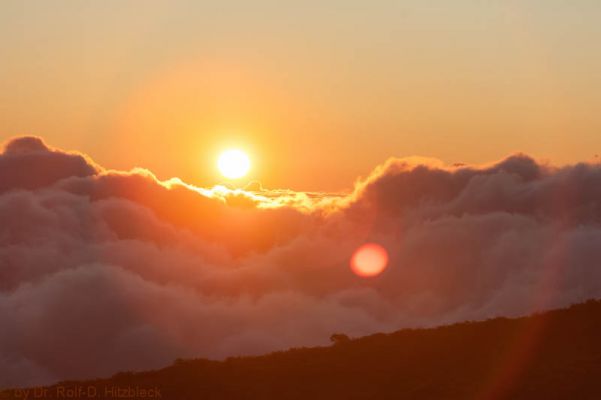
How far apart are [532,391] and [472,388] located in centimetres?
286

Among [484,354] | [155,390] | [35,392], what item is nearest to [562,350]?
[484,354]

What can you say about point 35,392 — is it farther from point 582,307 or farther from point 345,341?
point 582,307

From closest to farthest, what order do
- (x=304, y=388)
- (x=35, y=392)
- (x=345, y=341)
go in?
(x=304, y=388) → (x=35, y=392) → (x=345, y=341)

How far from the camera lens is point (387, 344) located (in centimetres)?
4969

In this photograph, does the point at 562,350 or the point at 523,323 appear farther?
the point at 523,323

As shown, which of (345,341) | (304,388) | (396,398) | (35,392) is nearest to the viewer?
(396,398)

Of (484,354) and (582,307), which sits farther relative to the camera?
(582,307)

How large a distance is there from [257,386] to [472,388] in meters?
11.1

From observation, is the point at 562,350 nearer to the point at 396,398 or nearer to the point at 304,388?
the point at 396,398

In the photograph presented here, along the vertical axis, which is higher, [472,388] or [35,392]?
[35,392]

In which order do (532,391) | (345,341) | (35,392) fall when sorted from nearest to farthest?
(532,391)
(35,392)
(345,341)

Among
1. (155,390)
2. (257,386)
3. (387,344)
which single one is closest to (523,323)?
(387,344)

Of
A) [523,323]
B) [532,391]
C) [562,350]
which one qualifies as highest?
[523,323]

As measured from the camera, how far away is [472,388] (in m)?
40.3
